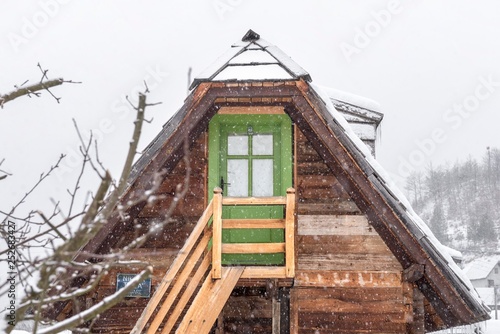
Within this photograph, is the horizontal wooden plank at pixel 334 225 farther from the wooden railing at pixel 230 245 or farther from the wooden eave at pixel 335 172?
the wooden railing at pixel 230 245

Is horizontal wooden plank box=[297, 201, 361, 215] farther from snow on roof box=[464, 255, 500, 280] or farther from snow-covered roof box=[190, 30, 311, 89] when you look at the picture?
snow on roof box=[464, 255, 500, 280]

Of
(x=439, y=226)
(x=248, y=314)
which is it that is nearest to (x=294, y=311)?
(x=248, y=314)

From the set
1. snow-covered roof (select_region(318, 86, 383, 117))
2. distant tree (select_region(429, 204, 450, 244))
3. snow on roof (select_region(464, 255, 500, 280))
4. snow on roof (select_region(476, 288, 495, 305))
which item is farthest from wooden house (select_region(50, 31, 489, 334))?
distant tree (select_region(429, 204, 450, 244))

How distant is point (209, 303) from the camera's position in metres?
6.64

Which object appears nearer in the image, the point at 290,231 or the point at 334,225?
the point at 290,231

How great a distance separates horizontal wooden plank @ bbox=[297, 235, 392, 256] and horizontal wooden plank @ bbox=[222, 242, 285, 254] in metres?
0.71

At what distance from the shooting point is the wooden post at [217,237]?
22.1 ft

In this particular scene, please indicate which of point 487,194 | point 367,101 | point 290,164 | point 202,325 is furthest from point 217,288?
point 487,194

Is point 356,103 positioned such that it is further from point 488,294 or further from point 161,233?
point 488,294

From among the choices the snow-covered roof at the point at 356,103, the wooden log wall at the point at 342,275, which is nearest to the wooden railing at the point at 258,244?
the wooden log wall at the point at 342,275

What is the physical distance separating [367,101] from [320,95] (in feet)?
10.1

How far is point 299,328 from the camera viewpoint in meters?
7.40

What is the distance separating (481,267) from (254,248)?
221ft

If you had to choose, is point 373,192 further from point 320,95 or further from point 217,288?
point 217,288
